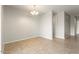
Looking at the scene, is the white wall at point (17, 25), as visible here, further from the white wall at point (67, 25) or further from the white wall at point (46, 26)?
the white wall at point (67, 25)

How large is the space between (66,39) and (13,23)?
1.43 m

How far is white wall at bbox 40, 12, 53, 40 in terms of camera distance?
1.89m

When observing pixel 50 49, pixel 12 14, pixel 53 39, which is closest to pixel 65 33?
pixel 53 39

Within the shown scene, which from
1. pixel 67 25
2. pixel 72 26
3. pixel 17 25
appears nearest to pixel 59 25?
pixel 67 25

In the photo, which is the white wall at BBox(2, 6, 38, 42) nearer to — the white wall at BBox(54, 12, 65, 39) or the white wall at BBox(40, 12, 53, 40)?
the white wall at BBox(40, 12, 53, 40)

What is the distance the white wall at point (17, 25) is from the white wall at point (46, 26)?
6.5 inches

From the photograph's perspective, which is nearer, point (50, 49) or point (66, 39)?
point (50, 49)

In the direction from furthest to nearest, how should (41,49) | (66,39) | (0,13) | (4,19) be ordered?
1. (66,39)
2. (41,49)
3. (4,19)
4. (0,13)

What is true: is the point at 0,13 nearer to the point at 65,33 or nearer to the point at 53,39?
the point at 53,39

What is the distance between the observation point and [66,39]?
1.86 m

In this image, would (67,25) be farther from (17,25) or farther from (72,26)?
(17,25)

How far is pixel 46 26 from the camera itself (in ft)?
6.41

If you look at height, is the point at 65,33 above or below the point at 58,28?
below

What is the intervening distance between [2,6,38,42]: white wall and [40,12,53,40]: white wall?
0.54ft
